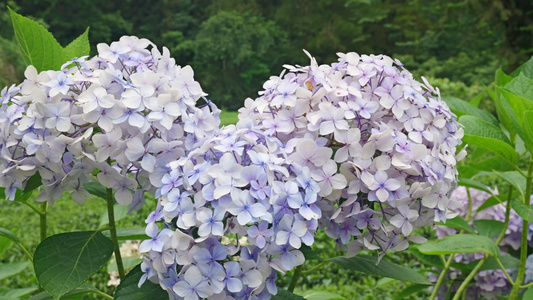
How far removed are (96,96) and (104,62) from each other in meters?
0.14

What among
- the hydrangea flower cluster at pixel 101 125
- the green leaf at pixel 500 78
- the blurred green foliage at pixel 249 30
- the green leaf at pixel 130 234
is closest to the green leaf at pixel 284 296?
the hydrangea flower cluster at pixel 101 125

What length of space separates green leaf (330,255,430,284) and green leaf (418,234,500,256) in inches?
3.1

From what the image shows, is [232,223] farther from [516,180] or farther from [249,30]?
[249,30]

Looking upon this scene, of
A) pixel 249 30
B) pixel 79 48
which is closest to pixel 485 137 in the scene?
pixel 79 48

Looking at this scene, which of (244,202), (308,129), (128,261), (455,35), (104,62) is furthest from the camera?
(455,35)

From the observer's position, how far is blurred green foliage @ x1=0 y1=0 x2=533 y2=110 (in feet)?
51.5

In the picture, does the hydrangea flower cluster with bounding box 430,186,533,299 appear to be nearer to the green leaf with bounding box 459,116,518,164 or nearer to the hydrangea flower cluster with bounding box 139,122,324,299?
the green leaf with bounding box 459,116,518,164

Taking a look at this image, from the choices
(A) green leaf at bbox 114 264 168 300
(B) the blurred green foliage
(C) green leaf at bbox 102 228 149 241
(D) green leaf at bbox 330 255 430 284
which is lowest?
(B) the blurred green foliage

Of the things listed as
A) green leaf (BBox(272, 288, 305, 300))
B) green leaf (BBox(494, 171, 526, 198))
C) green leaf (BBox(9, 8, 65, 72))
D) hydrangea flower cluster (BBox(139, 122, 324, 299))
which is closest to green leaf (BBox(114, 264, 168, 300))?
hydrangea flower cluster (BBox(139, 122, 324, 299))

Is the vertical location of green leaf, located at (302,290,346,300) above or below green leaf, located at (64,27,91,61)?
below

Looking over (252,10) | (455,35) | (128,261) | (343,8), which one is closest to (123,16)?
(252,10)

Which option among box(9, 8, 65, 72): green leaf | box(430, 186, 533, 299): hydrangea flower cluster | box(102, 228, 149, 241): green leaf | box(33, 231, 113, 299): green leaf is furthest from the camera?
box(430, 186, 533, 299): hydrangea flower cluster

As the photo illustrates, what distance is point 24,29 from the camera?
1004mm

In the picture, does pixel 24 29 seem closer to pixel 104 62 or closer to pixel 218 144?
pixel 104 62
